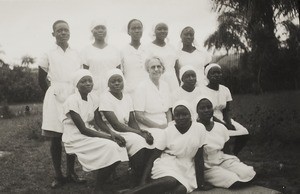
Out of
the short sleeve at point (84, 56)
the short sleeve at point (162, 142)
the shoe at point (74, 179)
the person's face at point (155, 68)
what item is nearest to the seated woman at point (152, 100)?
the person's face at point (155, 68)

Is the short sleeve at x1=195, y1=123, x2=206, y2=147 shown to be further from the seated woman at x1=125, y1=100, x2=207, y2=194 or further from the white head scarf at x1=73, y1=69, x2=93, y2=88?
the white head scarf at x1=73, y1=69, x2=93, y2=88

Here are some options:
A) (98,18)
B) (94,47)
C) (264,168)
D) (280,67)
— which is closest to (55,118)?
(94,47)

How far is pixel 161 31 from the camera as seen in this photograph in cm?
563

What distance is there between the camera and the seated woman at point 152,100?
16.9ft

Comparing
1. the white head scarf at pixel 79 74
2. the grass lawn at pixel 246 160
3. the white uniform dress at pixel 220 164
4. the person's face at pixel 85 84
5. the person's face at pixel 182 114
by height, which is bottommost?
the grass lawn at pixel 246 160

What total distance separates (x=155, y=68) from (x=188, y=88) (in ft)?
1.72

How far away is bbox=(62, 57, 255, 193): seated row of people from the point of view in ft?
14.9

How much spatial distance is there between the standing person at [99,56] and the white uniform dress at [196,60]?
0.98m

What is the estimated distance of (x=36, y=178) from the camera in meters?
5.68

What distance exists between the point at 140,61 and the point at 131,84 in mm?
333

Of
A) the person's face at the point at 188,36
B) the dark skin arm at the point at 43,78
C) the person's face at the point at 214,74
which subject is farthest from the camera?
the person's face at the point at 188,36

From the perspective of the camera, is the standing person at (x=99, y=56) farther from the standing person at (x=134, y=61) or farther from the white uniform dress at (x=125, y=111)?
the white uniform dress at (x=125, y=111)

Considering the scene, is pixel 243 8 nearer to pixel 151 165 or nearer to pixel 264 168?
pixel 264 168

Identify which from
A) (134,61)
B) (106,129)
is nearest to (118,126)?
(106,129)
